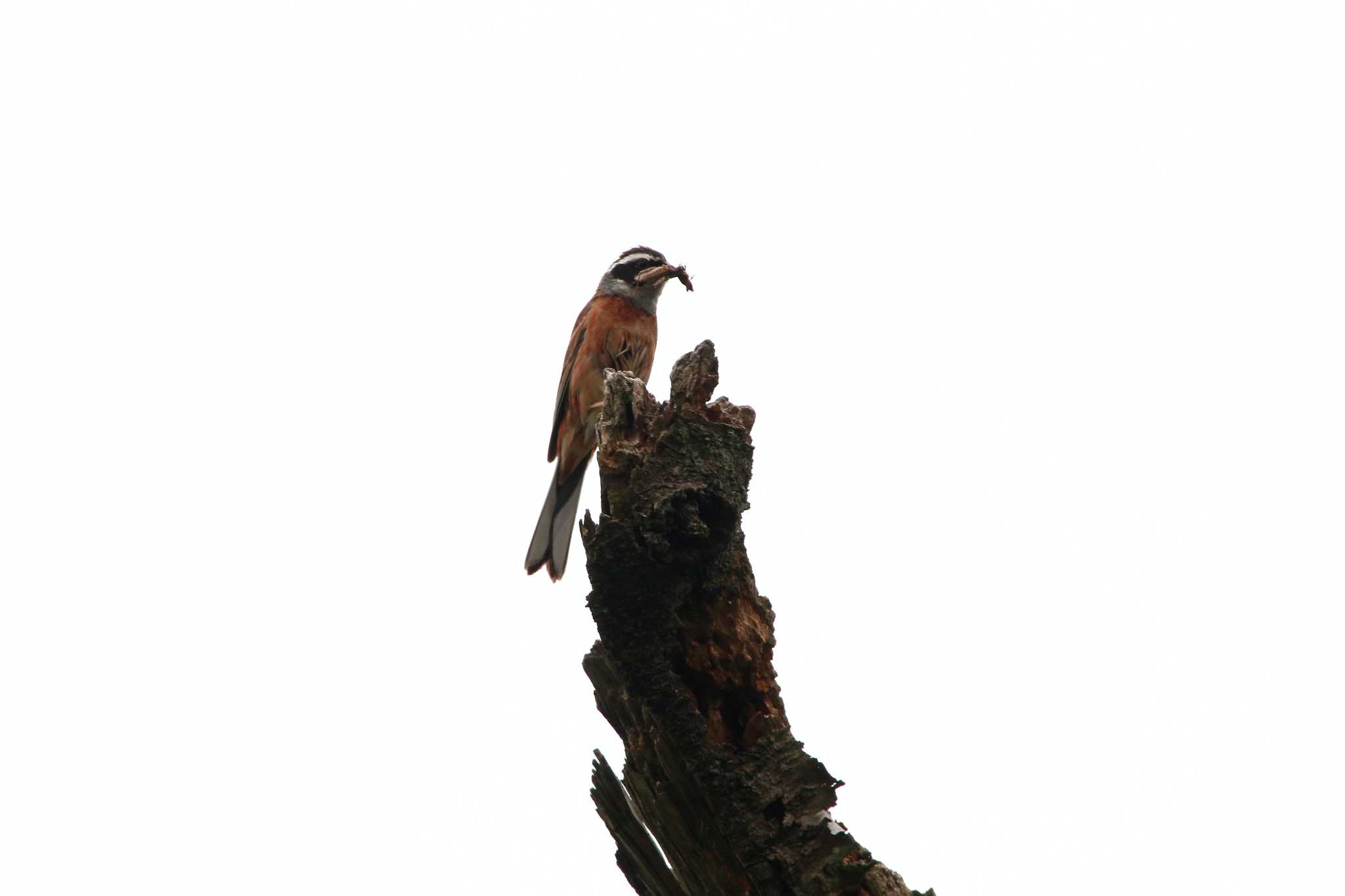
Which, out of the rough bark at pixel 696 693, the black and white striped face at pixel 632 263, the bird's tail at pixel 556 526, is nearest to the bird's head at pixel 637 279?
the black and white striped face at pixel 632 263

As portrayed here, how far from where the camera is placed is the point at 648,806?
186 inches

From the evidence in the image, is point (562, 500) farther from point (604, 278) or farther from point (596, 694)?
point (596, 694)

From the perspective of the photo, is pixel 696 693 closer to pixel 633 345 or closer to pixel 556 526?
pixel 556 526

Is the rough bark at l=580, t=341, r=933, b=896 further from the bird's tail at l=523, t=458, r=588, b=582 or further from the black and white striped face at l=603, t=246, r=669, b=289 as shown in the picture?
the black and white striped face at l=603, t=246, r=669, b=289

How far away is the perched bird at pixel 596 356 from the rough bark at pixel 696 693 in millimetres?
4772

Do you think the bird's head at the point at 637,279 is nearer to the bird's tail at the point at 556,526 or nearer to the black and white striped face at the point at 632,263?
the black and white striped face at the point at 632,263

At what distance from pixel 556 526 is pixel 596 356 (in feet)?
4.88

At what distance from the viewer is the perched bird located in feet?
32.9

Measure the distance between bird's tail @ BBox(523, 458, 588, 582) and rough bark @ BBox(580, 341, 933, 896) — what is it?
413 centimetres

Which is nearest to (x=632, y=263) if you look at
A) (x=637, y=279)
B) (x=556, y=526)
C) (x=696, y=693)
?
(x=637, y=279)

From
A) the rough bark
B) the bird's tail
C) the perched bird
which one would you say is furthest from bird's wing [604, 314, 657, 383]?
the rough bark

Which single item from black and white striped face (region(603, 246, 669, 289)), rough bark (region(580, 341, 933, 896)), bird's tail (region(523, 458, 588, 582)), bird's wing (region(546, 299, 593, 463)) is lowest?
rough bark (region(580, 341, 933, 896))

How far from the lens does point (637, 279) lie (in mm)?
10172

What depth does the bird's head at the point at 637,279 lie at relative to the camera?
1022 cm
